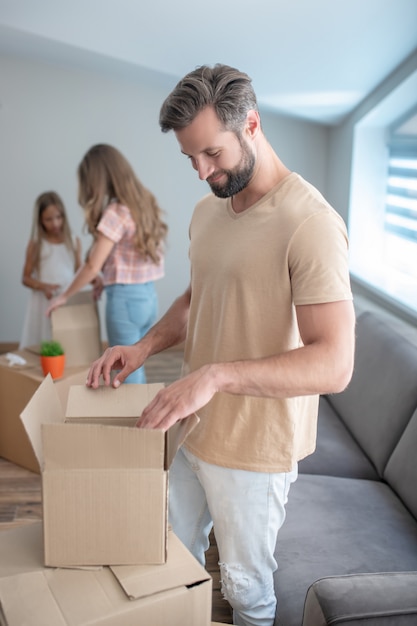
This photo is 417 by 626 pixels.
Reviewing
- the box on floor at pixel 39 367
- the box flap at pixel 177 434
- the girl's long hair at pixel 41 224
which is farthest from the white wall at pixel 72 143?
the box flap at pixel 177 434

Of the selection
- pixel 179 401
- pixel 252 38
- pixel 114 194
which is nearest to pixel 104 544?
pixel 179 401

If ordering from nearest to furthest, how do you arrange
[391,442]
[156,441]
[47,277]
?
1. [156,441]
2. [391,442]
3. [47,277]

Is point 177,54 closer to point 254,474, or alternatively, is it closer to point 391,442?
point 391,442

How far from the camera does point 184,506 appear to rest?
1.66 meters

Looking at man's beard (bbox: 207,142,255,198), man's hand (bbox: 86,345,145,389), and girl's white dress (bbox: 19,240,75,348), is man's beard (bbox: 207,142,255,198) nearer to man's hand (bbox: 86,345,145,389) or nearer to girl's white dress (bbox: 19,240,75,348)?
man's hand (bbox: 86,345,145,389)

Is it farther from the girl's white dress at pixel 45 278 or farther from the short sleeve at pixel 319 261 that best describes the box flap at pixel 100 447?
the girl's white dress at pixel 45 278

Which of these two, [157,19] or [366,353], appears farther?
[157,19]

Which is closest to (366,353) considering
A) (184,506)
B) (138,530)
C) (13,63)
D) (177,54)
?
(184,506)

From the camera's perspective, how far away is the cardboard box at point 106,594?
114cm

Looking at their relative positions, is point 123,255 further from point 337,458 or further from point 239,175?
point 239,175

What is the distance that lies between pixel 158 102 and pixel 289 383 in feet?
12.5

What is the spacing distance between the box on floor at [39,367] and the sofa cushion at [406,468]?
4.69 feet

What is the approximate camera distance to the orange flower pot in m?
3.01

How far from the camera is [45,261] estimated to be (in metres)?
3.92
